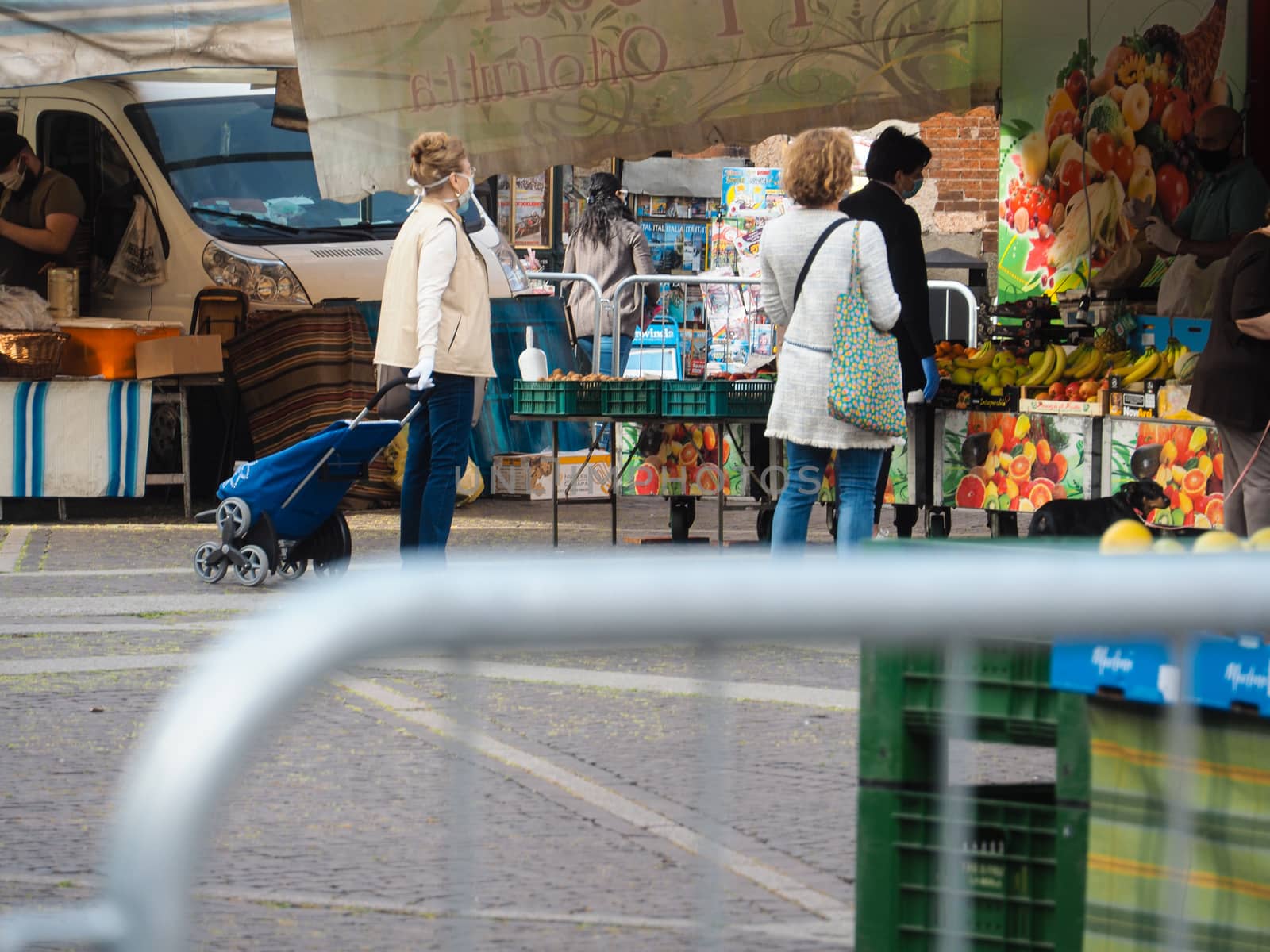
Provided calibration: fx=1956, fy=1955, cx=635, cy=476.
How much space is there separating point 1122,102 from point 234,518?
5.72m

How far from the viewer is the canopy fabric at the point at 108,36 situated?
10.1 meters

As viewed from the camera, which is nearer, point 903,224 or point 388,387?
point 388,387

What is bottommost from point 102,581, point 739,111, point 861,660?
point 102,581

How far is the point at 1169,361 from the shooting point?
998 cm

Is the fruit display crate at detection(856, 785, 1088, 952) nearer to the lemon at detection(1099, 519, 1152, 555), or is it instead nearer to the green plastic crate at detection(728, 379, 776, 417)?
the lemon at detection(1099, 519, 1152, 555)

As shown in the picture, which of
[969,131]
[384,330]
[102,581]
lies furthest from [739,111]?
[969,131]

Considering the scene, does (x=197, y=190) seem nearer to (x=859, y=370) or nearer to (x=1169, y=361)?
A: (x=1169, y=361)

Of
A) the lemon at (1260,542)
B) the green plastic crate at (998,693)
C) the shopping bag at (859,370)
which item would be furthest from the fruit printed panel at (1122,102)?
the green plastic crate at (998,693)

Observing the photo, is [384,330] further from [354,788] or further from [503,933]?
[503,933]

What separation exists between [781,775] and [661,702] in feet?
1.26

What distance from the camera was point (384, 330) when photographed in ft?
30.5

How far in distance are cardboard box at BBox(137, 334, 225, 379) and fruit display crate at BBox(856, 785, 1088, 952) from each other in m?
10.7

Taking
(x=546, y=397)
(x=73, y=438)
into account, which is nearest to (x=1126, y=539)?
(x=546, y=397)

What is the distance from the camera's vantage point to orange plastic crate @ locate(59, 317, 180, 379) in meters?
13.2
